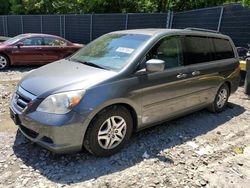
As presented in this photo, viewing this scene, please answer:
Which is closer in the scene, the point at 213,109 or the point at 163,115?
the point at 163,115

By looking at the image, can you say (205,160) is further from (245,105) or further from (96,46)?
(245,105)

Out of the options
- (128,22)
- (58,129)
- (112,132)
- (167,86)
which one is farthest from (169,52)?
(128,22)

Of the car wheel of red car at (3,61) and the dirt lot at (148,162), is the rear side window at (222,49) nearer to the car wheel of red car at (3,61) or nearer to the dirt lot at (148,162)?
the dirt lot at (148,162)

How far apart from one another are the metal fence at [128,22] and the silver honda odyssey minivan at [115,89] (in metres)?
4.27

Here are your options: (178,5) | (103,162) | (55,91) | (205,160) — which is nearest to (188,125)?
(205,160)

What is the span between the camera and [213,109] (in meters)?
5.73

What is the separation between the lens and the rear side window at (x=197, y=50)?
190 inches

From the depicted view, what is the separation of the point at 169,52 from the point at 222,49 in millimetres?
1695

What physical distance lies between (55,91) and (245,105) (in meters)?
4.59

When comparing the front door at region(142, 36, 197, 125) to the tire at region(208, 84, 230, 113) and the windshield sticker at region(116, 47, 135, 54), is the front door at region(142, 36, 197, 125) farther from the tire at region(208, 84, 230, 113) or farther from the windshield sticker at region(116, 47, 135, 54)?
the tire at region(208, 84, 230, 113)

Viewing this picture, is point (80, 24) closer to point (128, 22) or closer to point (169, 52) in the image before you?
point (128, 22)

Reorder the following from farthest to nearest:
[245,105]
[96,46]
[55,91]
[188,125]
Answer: [245,105] < [188,125] < [96,46] < [55,91]

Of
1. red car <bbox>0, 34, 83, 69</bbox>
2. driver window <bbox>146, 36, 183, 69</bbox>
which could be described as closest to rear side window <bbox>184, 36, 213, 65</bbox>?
driver window <bbox>146, 36, 183, 69</bbox>

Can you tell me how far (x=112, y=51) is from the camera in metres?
4.40
